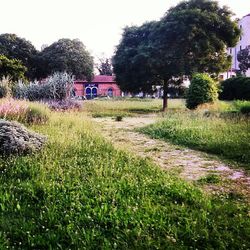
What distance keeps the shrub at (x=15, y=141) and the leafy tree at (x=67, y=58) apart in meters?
45.1

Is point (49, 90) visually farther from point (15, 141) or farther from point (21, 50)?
point (21, 50)

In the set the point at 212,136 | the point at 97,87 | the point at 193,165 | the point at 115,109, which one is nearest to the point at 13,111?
the point at 212,136

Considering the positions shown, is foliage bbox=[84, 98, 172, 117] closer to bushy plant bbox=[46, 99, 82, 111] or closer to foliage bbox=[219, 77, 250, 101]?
bushy plant bbox=[46, 99, 82, 111]

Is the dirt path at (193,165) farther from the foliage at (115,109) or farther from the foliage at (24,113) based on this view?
the foliage at (115,109)

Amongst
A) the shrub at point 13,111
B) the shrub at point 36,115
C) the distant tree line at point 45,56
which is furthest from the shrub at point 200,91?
the distant tree line at point 45,56

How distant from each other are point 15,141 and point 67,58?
47446 mm

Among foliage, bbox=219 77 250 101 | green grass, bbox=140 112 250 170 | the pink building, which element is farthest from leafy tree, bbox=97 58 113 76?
green grass, bbox=140 112 250 170

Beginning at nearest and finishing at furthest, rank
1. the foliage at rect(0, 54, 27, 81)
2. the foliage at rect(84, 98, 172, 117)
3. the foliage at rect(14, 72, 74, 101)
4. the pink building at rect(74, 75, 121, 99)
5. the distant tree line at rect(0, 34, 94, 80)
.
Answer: the foliage at rect(14, 72, 74, 101)
the foliage at rect(84, 98, 172, 117)
the foliage at rect(0, 54, 27, 81)
the distant tree line at rect(0, 34, 94, 80)
the pink building at rect(74, 75, 121, 99)

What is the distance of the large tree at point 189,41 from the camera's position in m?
24.9

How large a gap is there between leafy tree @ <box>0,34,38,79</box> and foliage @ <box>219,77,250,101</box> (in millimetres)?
28440

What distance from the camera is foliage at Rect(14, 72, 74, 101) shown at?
72.1 ft

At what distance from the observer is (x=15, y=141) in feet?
23.7

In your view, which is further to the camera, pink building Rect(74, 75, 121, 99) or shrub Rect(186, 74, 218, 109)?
pink building Rect(74, 75, 121, 99)

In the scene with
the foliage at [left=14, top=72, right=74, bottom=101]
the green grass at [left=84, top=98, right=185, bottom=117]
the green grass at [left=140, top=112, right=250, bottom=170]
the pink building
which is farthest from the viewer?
the pink building
